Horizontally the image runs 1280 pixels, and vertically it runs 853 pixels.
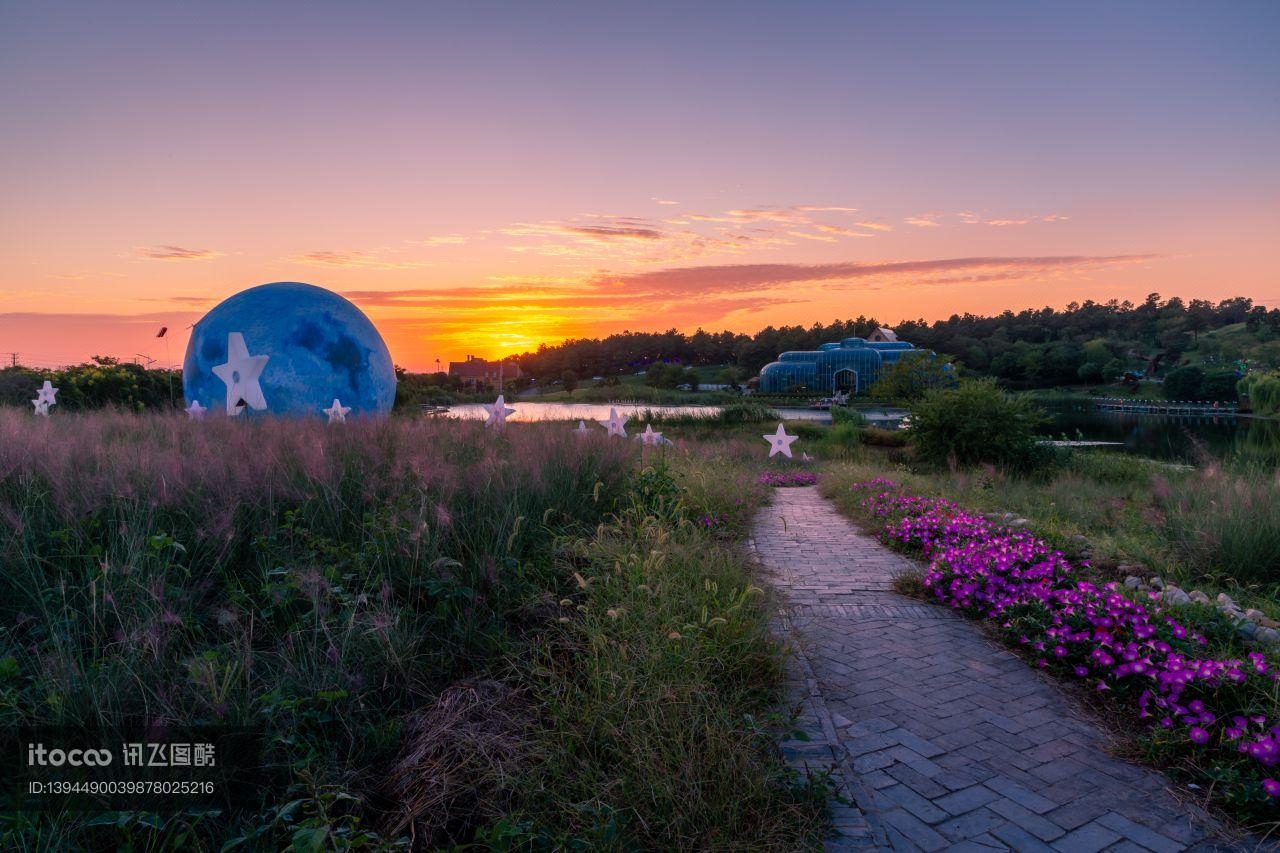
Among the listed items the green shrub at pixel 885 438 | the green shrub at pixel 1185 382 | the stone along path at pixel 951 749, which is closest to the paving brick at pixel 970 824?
the stone along path at pixel 951 749

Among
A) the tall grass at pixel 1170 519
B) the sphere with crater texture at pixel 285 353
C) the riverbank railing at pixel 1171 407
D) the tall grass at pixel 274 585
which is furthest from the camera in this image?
the riverbank railing at pixel 1171 407

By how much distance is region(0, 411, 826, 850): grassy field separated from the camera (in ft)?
9.27

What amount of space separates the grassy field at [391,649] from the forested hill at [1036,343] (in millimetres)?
66789

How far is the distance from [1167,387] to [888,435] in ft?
196

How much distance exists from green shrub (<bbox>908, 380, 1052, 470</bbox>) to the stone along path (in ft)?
41.4

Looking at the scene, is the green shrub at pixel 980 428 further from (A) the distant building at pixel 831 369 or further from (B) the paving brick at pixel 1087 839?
(A) the distant building at pixel 831 369

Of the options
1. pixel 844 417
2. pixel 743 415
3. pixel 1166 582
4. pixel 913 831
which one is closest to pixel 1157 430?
pixel 844 417

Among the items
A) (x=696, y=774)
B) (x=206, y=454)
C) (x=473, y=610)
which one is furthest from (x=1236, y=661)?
(x=206, y=454)

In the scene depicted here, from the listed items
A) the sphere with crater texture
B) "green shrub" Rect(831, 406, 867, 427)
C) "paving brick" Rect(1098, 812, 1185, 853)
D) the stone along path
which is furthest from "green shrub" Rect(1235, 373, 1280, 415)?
"paving brick" Rect(1098, 812, 1185, 853)

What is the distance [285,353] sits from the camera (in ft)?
43.1

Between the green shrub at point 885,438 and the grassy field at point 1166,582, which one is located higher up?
the grassy field at point 1166,582

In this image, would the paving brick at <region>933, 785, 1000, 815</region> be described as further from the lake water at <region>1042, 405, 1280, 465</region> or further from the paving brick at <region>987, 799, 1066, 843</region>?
the lake water at <region>1042, 405, 1280, 465</region>

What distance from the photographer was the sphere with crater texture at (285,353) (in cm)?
1298

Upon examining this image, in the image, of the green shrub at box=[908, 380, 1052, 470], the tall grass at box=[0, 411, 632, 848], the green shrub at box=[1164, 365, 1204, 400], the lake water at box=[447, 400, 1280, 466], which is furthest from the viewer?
the green shrub at box=[1164, 365, 1204, 400]
